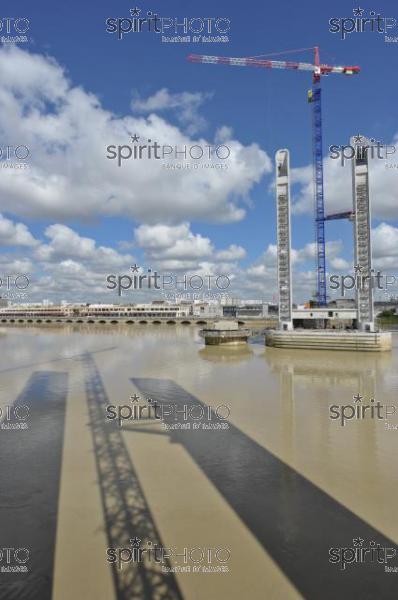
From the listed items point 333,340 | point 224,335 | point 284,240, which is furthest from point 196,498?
point 284,240

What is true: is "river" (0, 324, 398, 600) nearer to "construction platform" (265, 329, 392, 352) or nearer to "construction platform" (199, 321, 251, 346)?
"construction platform" (265, 329, 392, 352)

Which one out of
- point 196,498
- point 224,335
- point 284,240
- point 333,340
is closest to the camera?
point 196,498

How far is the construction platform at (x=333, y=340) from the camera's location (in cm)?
4575

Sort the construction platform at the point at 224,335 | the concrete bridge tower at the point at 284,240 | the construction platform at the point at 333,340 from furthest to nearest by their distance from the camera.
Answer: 1. the construction platform at the point at 224,335
2. the concrete bridge tower at the point at 284,240
3. the construction platform at the point at 333,340

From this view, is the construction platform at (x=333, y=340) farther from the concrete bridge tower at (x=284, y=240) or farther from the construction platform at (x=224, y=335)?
the construction platform at (x=224, y=335)

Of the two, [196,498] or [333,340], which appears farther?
[333,340]

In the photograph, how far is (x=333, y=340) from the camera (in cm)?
4794

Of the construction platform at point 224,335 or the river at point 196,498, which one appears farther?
the construction platform at point 224,335

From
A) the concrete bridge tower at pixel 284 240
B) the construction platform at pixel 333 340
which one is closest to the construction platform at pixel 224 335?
the construction platform at pixel 333 340

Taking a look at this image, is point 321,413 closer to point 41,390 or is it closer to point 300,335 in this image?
point 41,390

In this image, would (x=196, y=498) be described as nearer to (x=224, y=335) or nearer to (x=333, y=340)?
(x=333, y=340)

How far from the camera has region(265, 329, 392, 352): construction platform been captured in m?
45.8

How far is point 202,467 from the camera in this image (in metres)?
11.9

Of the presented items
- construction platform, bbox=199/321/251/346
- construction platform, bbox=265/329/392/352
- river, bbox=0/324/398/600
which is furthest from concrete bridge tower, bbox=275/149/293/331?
river, bbox=0/324/398/600
